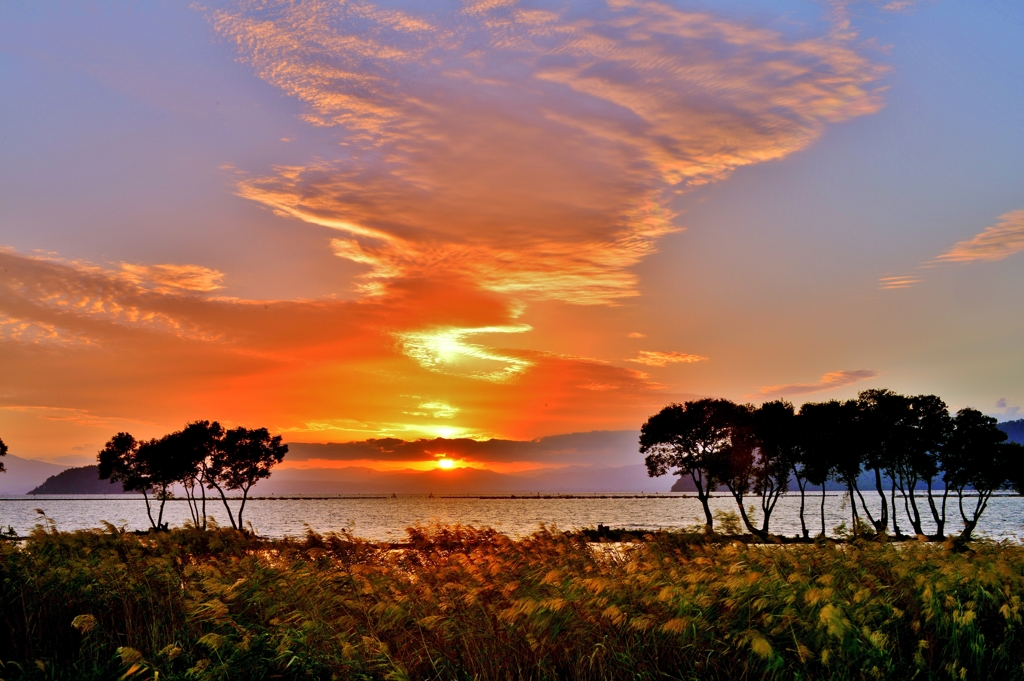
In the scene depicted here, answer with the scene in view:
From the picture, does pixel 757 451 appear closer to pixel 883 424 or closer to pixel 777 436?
pixel 777 436

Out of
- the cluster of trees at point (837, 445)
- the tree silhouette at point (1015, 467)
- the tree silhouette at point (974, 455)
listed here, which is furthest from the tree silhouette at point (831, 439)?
the tree silhouette at point (1015, 467)

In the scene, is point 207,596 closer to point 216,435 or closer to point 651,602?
point 651,602

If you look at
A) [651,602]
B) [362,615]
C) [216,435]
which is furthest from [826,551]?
[216,435]

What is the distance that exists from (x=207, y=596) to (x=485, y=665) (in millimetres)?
5989

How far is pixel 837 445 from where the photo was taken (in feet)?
254

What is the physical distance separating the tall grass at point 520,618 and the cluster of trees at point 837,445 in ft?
208

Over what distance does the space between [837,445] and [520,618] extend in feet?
242

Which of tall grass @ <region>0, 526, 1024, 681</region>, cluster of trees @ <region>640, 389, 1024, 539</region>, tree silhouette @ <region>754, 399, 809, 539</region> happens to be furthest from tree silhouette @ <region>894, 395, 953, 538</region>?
tall grass @ <region>0, 526, 1024, 681</region>

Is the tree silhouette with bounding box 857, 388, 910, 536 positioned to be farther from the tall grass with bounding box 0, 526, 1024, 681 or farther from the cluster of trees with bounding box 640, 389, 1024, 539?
the tall grass with bounding box 0, 526, 1024, 681

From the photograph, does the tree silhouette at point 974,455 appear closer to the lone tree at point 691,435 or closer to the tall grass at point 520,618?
the lone tree at point 691,435

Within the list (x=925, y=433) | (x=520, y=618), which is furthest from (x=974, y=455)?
(x=520, y=618)

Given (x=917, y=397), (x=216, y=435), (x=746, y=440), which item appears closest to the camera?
(x=917, y=397)

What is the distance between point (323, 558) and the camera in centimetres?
1870

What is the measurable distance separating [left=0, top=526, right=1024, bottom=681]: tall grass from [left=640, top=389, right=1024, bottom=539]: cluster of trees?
63.4 metres
